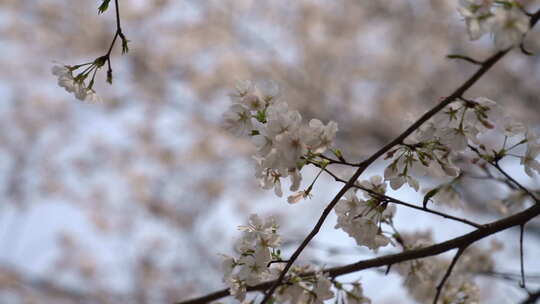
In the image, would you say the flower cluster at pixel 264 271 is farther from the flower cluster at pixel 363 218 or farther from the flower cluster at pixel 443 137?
the flower cluster at pixel 443 137

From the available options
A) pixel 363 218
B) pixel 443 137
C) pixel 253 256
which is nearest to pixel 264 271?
pixel 253 256

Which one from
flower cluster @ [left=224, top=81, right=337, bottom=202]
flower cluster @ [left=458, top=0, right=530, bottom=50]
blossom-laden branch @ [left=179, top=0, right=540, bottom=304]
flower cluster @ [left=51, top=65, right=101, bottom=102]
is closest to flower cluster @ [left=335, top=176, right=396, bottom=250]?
blossom-laden branch @ [left=179, top=0, right=540, bottom=304]

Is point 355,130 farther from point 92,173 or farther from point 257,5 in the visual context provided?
point 92,173

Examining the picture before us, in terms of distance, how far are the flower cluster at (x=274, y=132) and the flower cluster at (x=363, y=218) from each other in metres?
0.13

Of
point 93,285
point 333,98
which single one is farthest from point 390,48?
point 93,285

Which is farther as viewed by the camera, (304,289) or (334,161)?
(304,289)

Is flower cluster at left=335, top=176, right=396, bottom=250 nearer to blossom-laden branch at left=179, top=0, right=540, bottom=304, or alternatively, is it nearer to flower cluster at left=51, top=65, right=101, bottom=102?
blossom-laden branch at left=179, top=0, right=540, bottom=304

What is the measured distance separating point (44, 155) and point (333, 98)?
5.75m

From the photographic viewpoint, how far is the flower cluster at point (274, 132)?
1.06 metres

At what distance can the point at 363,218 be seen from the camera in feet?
4.11

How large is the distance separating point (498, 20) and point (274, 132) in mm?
494

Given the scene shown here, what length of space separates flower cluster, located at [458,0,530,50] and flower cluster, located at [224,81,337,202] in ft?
1.19

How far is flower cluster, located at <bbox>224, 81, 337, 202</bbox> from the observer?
1058 millimetres

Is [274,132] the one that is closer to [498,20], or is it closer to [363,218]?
[363,218]
